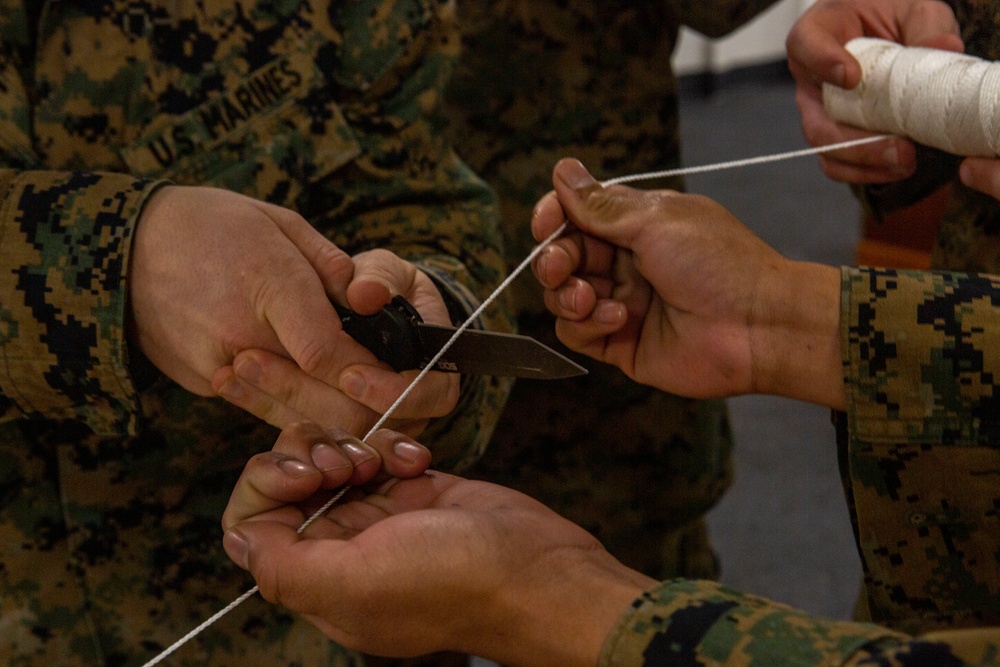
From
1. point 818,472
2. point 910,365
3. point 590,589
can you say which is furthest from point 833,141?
point 818,472

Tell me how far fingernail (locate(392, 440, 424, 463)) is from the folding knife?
9 cm

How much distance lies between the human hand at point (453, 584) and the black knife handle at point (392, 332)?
19 cm

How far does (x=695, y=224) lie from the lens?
38.2 inches

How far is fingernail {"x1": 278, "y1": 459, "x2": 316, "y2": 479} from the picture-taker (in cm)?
77

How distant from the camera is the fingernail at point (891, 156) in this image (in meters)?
1.19

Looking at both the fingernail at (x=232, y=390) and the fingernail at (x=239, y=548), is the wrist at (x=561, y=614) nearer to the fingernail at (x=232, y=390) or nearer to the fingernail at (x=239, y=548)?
the fingernail at (x=239, y=548)

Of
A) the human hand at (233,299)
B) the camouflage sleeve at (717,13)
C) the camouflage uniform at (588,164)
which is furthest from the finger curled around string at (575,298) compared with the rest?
the camouflage sleeve at (717,13)

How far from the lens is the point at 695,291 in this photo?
0.97 m

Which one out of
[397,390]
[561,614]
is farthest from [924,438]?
[397,390]

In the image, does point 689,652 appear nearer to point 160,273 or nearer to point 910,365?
point 910,365

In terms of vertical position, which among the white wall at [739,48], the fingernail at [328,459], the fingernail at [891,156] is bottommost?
the white wall at [739,48]

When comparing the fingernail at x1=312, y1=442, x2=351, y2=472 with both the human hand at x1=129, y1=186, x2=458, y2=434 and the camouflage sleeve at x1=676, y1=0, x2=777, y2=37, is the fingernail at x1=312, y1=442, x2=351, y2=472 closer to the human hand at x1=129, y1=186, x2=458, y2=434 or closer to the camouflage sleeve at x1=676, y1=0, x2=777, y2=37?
the human hand at x1=129, y1=186, x2=458, y2=434

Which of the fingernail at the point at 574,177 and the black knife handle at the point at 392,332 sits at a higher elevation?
the fingernail at the point at 574,177

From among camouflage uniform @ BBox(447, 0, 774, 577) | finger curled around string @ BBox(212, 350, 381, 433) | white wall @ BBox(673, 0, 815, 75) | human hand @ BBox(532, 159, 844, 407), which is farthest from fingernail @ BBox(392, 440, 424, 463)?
white wall @ BBox(673, 0, 815, 75)
